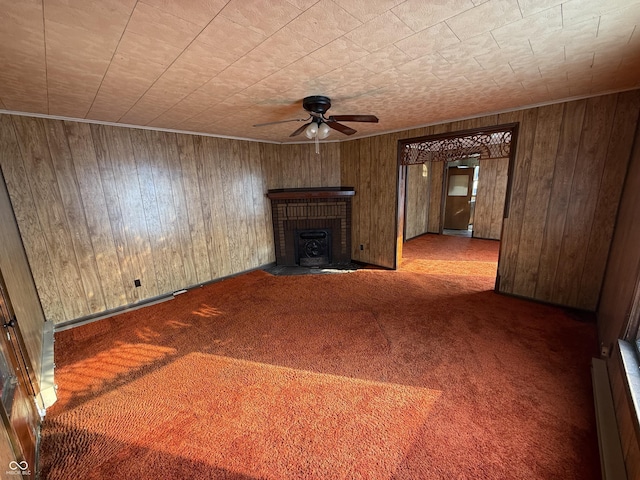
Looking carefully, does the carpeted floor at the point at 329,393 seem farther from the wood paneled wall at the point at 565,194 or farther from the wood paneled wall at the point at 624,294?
the wood paneled wall at the point at 565,194

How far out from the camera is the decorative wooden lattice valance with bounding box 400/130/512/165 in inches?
133

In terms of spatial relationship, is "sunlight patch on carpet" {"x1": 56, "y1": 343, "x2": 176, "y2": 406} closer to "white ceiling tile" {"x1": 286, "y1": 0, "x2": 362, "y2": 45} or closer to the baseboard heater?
"white ceiling tile" {"x1": 286, "y1": 0, "x2": 362, "y2": 45}

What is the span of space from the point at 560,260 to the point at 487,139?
5.68 ft

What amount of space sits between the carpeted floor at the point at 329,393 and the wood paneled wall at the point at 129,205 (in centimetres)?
54

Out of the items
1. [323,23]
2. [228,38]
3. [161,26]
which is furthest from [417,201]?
[161,26]

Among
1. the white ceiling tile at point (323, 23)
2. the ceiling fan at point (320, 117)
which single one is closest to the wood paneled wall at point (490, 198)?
the ceiling fan at point (320, 117)

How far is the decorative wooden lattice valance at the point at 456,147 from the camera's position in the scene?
3.38 meters

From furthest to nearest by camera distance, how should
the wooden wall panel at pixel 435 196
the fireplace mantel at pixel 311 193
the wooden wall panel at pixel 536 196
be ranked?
the wooden wall panel at pixel 435 196 < the fireplace mantel at pixel 311 193 < the wooden wall panel at pixel 536 196

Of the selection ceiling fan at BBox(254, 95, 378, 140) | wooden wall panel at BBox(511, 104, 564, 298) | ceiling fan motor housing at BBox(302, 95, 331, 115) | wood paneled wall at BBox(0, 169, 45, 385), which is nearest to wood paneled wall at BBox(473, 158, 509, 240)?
wooden wall panel at BBox(511, 104, 564, 298)

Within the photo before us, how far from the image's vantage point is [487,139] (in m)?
3.46

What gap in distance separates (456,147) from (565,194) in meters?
1.48

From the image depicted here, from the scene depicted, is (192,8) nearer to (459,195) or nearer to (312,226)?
(312,226)

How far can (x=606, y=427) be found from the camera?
4.65 feet

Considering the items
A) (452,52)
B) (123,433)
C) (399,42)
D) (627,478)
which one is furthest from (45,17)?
(627,478)
